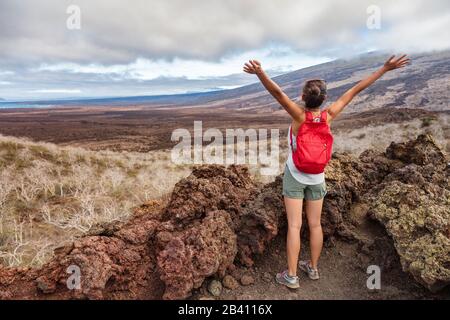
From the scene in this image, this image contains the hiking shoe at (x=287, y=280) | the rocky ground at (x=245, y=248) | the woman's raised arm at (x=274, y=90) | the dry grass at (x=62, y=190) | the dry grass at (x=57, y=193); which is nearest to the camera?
the woman's raised arm at (x=274, y=90)

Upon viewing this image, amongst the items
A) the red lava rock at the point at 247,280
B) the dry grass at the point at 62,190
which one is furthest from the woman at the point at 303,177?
the dry grass at the point at 62,190

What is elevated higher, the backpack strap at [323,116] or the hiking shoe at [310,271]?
the backpack strap at [323,116]

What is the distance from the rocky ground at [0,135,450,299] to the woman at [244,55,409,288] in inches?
11.1

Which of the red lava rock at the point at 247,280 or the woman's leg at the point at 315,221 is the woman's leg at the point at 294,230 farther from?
the red lava rock at the point at 247,280

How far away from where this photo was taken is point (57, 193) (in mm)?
12219

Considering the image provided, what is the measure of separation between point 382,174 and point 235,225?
2486mm

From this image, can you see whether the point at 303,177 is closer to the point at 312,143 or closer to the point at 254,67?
the point at 312,143

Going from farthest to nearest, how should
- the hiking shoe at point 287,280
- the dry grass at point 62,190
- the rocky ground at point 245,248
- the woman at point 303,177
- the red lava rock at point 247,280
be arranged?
the dry grass at point 62,190 < the red lava rock at point 247,280 < the hiking shoe at point 287,280 < the rocky ground at point 245,248 < the woman at point 303,177

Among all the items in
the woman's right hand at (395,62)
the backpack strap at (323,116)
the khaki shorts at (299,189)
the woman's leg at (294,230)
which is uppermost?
the woman's right hand at (395,62)

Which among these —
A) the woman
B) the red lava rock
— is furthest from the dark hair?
the red lava rock

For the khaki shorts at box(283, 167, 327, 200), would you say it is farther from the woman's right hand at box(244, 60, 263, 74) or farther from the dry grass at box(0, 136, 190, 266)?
the dry grass at box(0, 136, 190, 266)

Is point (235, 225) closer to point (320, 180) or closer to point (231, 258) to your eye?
point (231, 258)

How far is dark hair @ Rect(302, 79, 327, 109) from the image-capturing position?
10.5ft

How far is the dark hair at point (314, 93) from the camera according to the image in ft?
10.5
